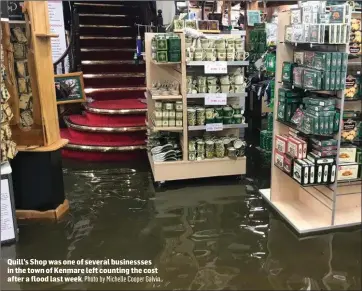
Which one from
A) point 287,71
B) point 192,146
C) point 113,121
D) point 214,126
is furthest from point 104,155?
point 287,71

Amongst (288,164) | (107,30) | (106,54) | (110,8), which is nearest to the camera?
(288,164)

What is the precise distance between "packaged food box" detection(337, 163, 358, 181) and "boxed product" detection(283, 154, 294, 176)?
372 mm

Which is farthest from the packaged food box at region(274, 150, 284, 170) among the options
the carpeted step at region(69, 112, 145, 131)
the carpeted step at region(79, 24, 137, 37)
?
the carpeted step at region(79, 24, 137, 37)

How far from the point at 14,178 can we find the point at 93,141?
1936mm

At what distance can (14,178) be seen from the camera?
11.0ft

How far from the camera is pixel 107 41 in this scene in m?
6.72

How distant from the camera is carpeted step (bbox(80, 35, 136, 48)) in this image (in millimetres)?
6613

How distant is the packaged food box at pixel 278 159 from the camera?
342 cm

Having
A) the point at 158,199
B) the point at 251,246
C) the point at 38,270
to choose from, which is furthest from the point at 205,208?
the point at 38,270

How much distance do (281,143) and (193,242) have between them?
1.16 m

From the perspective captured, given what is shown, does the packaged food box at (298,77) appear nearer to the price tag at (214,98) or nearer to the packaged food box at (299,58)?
the packaged food box at (299,58)

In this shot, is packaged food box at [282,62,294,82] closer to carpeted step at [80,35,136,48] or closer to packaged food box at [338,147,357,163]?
packaged food box at [338,147,357,163]

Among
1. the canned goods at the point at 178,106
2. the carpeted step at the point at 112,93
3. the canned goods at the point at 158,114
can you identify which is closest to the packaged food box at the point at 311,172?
the canned goods at the point at 178,106

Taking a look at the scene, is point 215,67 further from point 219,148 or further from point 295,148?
point 295,148
